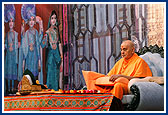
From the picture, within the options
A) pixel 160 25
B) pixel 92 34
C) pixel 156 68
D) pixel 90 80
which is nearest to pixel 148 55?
pixel 156 68

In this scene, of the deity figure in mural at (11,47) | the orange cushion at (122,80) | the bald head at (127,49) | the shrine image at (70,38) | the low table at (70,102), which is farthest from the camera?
the deity figure in mural at (11,47)

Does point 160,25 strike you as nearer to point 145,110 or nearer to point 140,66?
point 140,66

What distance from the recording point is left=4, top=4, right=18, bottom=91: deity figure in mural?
1198 centimetres

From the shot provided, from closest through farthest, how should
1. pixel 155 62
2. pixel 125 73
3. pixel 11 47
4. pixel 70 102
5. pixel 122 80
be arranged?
pixel 70 102
pixel 122 80
pixel 125 73
pixel 155 62
pixel 11 47

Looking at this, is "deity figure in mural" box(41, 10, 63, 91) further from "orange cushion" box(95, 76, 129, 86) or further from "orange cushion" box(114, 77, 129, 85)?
"orange cushion" box(114, 77, 129, 85)

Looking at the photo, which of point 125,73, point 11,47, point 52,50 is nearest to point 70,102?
point 125,73

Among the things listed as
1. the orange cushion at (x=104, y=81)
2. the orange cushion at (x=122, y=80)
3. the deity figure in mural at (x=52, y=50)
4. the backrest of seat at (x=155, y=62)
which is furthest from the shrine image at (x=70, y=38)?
the orange cushion at (x=122, y=80)

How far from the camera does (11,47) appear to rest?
1208cm

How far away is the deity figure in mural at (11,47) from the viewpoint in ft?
39.3

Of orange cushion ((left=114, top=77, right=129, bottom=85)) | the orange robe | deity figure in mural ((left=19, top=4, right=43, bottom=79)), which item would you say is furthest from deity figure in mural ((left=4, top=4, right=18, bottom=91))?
orange cushion ((left=114, top=77, right=129, bottom=85))

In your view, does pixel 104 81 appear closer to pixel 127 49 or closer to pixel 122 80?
pixel 122 80

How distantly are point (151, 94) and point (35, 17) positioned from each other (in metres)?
5.07

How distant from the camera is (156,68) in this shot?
9227mm

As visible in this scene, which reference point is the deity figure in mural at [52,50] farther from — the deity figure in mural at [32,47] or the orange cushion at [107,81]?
the orange cushion at [107,81]
